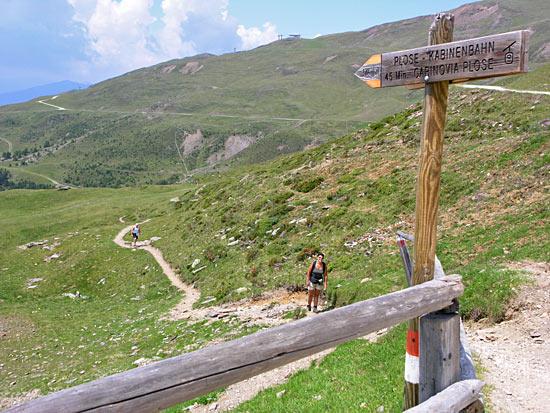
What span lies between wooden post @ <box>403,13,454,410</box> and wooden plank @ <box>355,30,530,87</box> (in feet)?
0.79

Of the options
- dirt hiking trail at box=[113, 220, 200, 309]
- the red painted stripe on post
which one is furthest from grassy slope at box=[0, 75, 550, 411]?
the red painted stripe on post

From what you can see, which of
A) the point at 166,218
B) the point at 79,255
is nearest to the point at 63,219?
the point at 166,218

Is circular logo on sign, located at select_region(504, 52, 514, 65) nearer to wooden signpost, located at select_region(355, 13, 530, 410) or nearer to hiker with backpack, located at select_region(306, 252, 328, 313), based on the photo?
wooden signpost, located at select_region(355, 13, 530, 410)

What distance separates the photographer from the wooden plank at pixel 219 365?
333 cm

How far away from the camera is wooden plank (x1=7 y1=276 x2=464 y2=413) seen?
333cm

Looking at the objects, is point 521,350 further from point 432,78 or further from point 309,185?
point 309,185

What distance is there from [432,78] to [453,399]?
4.80m

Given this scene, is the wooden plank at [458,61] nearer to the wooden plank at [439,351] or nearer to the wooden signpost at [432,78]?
the wooden signpost at [432,78]

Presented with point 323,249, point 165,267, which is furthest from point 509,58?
point 165,267

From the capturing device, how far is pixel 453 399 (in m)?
5.51

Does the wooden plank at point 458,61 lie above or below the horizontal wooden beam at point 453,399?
above

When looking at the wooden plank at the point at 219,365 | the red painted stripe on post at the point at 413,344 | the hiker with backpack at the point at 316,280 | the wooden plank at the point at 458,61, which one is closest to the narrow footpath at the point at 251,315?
the hiker with backpack at the point at 316,280

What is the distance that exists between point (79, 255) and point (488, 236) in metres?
37.5

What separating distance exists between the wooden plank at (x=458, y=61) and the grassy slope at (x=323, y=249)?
21.3 feet
